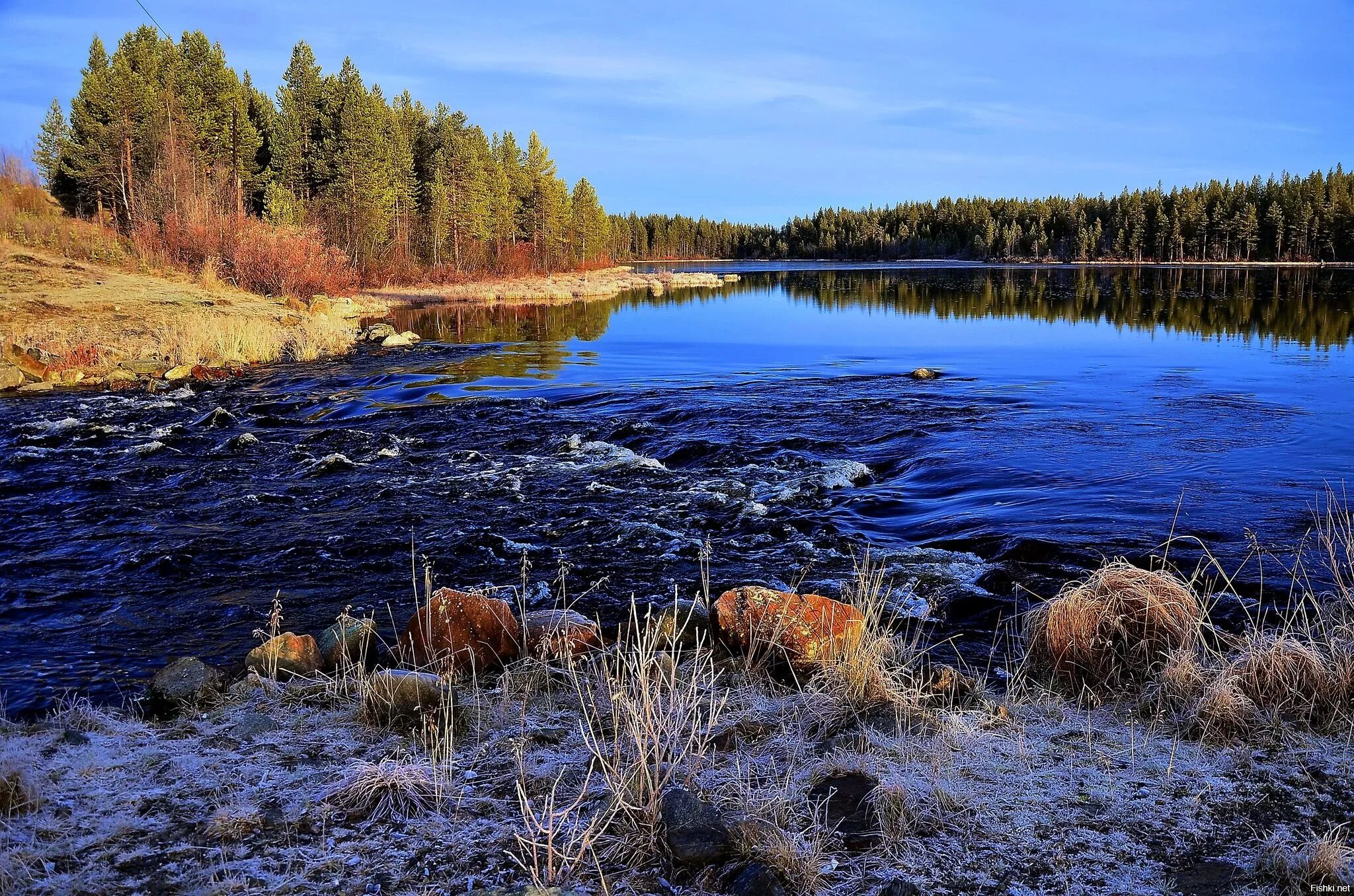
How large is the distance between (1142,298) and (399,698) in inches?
2240

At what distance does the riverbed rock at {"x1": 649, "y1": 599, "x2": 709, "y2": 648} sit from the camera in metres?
6.04

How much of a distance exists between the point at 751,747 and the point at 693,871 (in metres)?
1.12

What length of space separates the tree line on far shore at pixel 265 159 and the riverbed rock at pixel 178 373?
29.5 metres

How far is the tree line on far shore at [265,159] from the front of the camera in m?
57.2

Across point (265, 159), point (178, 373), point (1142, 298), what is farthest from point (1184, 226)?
point (178, 373)

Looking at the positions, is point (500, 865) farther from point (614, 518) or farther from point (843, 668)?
point (614, 518)

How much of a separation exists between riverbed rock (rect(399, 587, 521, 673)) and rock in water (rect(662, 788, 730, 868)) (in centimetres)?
237

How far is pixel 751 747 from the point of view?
4684 mm

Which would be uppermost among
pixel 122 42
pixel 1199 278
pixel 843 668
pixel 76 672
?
pixel 122 42

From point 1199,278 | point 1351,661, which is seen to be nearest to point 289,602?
point 1351,661

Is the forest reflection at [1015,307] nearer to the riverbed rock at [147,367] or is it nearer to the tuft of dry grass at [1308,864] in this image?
the riverbed rock at [147,367]

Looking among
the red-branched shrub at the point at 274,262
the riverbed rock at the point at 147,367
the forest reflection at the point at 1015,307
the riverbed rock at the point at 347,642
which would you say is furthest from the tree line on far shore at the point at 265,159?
the riverbed rock at the point at 347,642

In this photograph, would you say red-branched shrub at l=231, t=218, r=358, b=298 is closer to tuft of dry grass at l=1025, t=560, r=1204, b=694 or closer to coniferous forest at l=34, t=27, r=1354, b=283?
coniferous forest at l=34, t=27, r=1354, b=283

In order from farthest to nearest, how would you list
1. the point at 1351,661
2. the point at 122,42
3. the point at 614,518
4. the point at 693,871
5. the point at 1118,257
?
1. the point at 1118,257
2. the point at 122,42
3. the point at 614,518
4. the point at 1351,661
5. the point at 693,871
